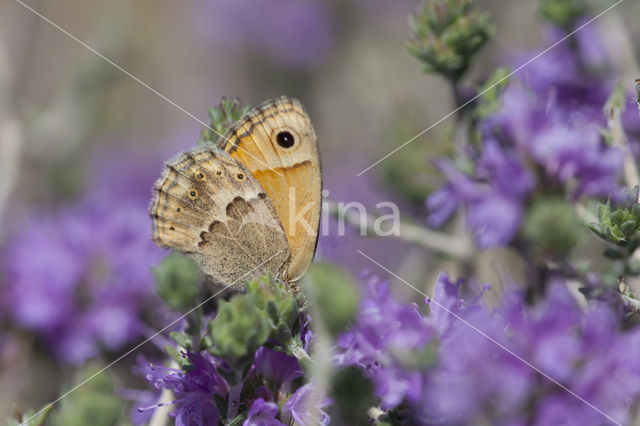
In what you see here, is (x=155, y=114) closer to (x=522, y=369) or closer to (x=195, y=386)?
(x=195, y=386)

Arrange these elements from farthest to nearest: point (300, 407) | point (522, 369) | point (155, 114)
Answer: point (155, 114) → point (300, 407) → point (522, 369)

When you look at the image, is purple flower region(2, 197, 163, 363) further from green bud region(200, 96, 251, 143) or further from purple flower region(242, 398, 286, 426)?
purple flower region(242, 398, 286, 426)

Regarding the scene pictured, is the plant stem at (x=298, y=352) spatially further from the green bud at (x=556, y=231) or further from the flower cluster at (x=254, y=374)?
the green bud at (x=556, y=231)

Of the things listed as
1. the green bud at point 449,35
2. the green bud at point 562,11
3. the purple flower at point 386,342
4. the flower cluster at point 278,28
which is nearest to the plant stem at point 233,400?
the purple flower at point 386,342

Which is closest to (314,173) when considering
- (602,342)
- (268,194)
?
(268,194)

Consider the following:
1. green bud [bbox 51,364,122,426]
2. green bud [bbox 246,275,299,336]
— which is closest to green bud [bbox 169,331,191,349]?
green bud [bbox 246,275,299,336]

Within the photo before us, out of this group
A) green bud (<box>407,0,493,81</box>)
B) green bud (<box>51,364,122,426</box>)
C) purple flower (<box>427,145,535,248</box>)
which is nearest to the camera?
green bud (<box>51,364,122,426</box>)

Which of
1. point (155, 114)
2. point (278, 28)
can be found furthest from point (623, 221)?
point (155, 114)
